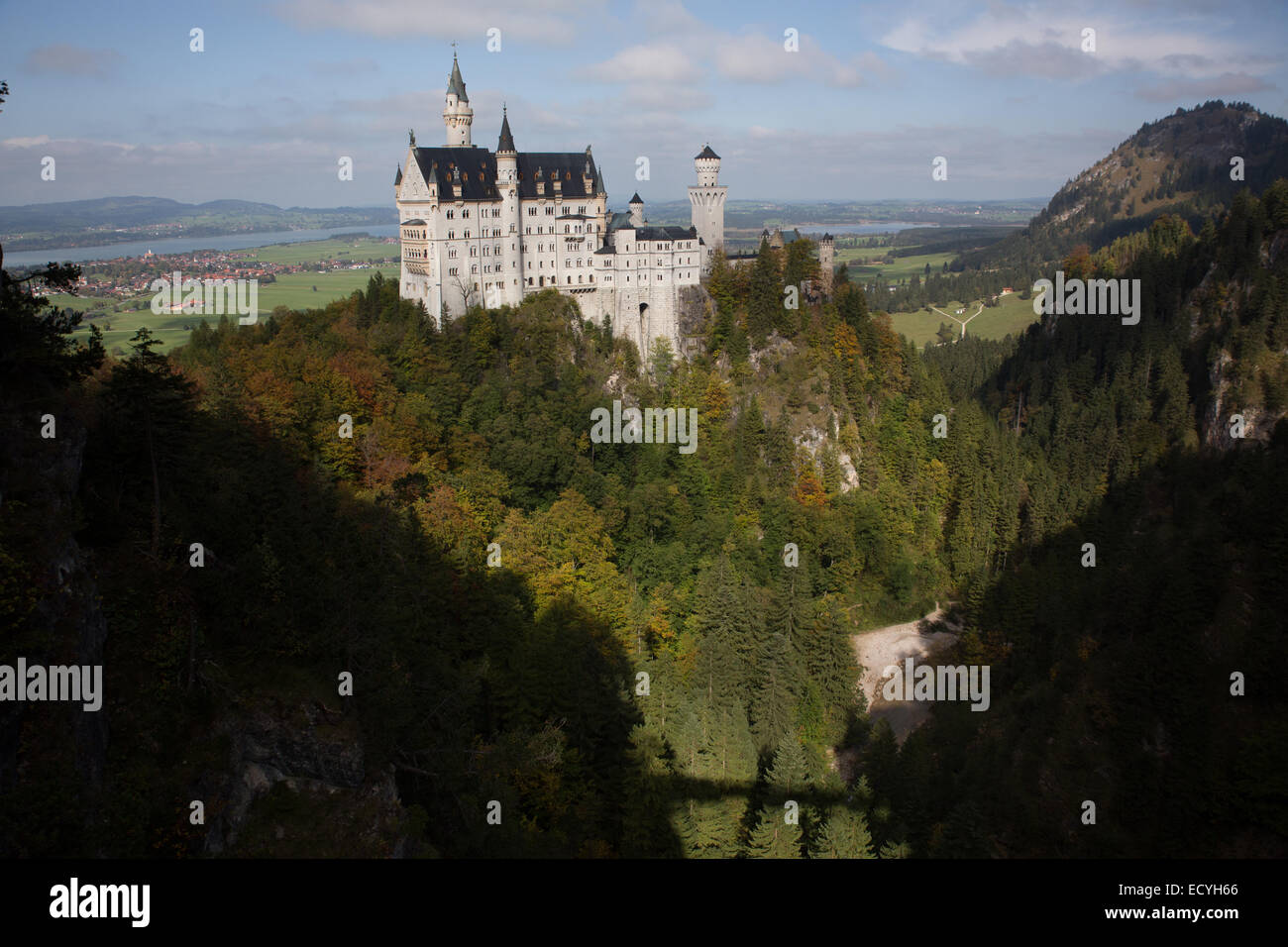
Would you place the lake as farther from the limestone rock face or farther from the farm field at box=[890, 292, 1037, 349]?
the farm field at box=[890, 292, 1037, 349]

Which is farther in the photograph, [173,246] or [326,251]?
[326,251]

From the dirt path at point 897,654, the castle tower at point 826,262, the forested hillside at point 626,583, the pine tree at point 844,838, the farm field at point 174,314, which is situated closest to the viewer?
the forested hillside at point 626,583

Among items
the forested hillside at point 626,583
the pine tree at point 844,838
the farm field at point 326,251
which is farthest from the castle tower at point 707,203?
the farm field at point 326,251

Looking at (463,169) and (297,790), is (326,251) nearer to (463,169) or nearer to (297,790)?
(463,169)

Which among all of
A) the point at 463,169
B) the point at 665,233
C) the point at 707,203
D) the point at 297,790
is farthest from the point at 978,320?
the point at 297,790

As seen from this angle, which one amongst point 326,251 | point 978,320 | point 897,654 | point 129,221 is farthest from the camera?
point 978,320

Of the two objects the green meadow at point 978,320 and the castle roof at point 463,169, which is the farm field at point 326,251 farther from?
the green meadow at point 978,320
